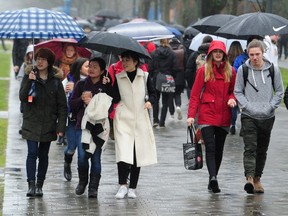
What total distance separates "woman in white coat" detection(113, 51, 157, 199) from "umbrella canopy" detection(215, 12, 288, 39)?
1863 mm

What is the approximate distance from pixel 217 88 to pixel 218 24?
22.3 feet

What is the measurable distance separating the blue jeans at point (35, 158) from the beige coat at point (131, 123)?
775 millimetres

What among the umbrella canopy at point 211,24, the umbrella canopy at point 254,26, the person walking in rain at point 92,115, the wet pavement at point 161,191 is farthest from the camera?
the umbrella canopy at point 211,24

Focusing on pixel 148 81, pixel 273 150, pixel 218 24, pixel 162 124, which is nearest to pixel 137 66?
pixel 148 81

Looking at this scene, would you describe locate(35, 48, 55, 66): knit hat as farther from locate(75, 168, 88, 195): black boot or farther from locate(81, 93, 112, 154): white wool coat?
locate(75, 168, 88, 195): black boot

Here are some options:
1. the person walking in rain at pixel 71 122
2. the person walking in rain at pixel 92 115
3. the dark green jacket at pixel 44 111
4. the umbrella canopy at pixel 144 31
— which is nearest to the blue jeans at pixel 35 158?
the dark green jacket at pixel 44 111

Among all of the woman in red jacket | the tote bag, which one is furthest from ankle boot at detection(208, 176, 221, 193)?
the tote bag

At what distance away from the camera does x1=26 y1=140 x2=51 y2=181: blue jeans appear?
11211mm

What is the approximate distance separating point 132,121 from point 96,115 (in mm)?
444

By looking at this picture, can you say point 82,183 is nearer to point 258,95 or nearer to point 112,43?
point 112,43

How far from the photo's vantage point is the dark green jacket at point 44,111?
11133mm

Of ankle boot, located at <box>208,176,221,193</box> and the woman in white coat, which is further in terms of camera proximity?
ankle boot, located at <box>208,176,221,193</box>

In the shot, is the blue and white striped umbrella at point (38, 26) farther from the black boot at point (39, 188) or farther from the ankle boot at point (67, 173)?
the black boot at point (39, 188)

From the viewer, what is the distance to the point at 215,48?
11.5 metres
